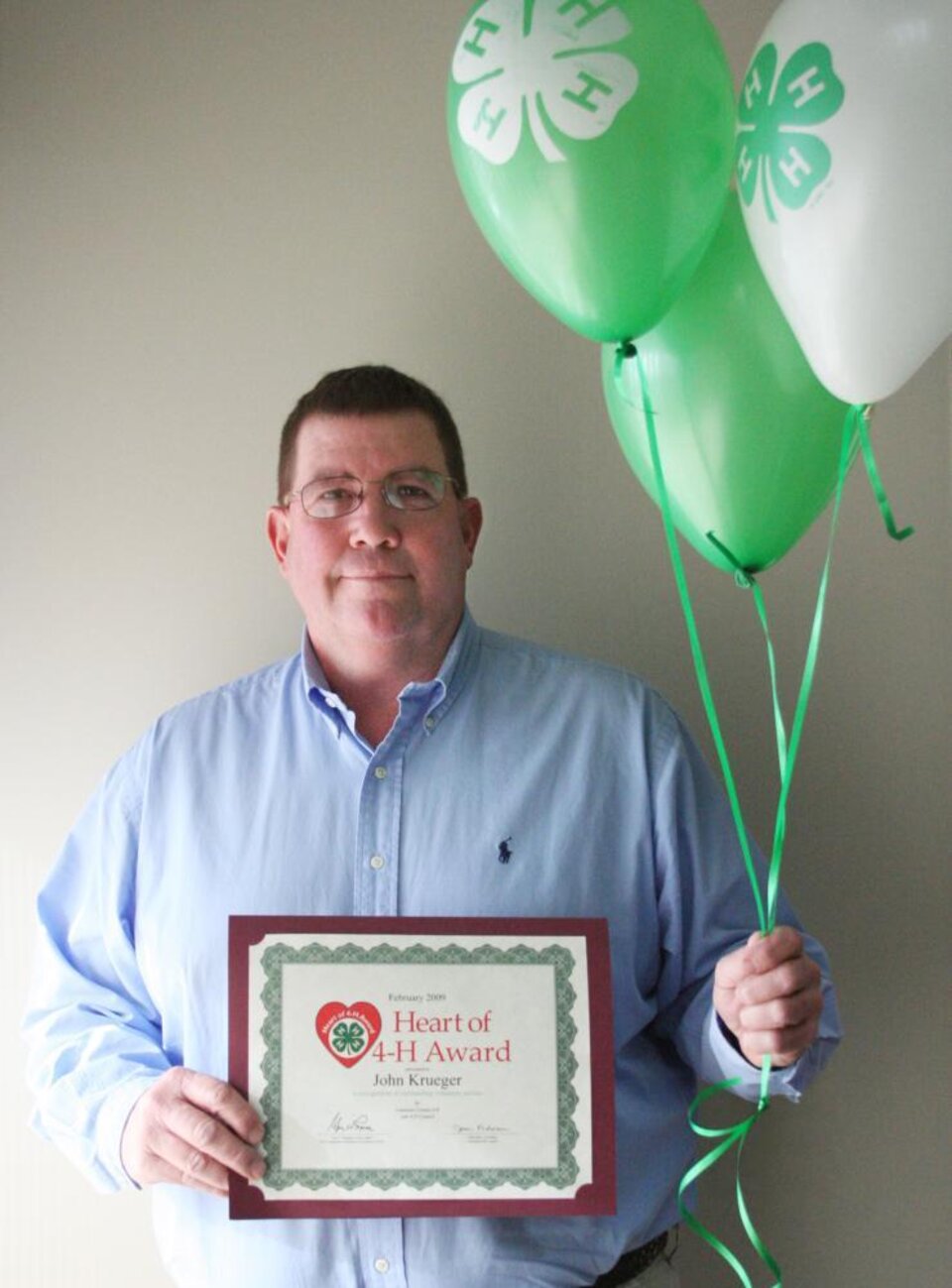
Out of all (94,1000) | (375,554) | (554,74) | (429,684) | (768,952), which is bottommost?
(94,1000)

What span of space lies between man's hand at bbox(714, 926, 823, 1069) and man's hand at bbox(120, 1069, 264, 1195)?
468 millimetres

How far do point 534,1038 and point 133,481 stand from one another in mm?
1005

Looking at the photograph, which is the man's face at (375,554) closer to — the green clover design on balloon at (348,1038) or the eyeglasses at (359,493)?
the eyeglasses at (359,493)

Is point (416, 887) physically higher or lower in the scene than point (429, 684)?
lower

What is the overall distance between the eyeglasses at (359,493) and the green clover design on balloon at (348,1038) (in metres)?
0.58

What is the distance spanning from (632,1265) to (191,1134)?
53 cm

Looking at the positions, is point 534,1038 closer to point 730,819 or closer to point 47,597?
point 730,819

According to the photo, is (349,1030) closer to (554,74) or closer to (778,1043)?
(778,1043)

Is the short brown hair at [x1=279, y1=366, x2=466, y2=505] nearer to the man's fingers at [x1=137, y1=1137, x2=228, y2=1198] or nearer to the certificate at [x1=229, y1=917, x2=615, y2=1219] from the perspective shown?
the certificate at [x1=229, y1=917, x2=615, y2=1219]

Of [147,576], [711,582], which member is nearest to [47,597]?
[147,576]

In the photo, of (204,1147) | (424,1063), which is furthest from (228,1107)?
(424,1063)

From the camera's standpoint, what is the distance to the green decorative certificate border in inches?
53.0

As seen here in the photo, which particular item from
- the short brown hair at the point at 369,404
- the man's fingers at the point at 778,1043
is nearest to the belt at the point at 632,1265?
the man's fingers at the point at 778,1043

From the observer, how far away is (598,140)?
1202mm
